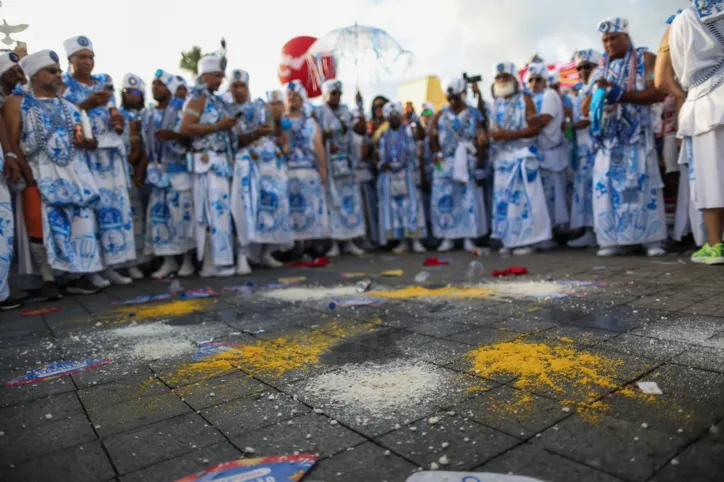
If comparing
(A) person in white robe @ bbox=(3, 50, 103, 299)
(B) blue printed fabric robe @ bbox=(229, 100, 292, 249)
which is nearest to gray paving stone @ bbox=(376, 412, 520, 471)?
(A) person in white robe @ bbox=(3, 50, 103, 299)

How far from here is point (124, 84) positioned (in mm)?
6488

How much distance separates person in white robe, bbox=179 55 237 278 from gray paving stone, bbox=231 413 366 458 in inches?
167

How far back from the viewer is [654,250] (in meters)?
5.37

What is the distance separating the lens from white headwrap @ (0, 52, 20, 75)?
4.57 metres

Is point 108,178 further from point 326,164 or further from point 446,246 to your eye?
point 446,246

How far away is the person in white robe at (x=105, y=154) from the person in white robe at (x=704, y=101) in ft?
17.3

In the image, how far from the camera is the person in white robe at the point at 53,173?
183 inches

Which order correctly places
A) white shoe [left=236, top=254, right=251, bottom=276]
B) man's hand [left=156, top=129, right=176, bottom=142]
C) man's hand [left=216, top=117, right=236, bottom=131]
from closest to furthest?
man's hand [left=216, top=117, right=236, bottom=131], man's hand [left=156, top=129, right=176, bottom=142], white shoe [left=236, top=254, right=251, bottom=276]

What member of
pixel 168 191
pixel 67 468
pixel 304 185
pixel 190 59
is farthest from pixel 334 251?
pixel 190 59

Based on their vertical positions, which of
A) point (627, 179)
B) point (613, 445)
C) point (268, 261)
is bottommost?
point (613, 445)

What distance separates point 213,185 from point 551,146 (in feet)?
14.3

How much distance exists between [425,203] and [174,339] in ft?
20.4

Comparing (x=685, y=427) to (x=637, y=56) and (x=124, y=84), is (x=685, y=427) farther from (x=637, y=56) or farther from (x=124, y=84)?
(x=124, y=84)

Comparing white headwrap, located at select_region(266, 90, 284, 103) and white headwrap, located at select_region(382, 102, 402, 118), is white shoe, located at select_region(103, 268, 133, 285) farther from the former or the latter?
white headwrap, located at select_region(382, 102, 402, 118)
